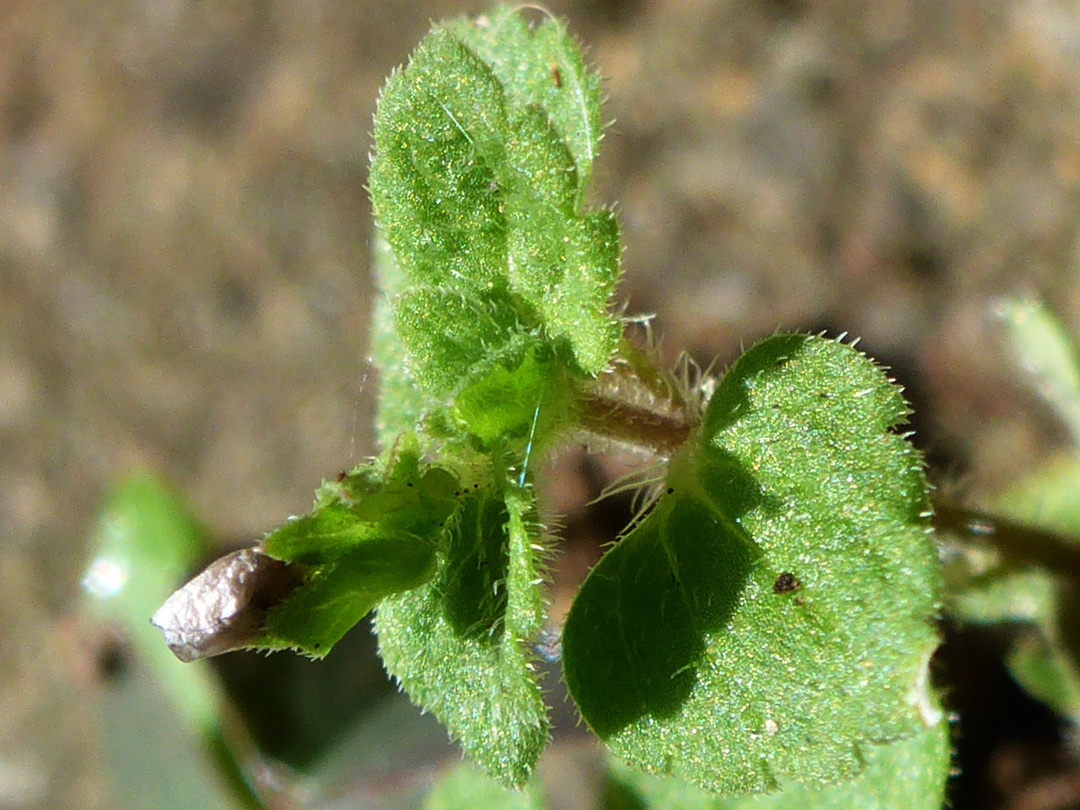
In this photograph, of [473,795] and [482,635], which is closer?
[482,635]

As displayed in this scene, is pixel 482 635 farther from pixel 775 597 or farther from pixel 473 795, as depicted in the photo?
pixel 473 795

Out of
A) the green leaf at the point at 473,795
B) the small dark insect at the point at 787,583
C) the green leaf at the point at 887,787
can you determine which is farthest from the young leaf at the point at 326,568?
the green leaf at the point at 473,795

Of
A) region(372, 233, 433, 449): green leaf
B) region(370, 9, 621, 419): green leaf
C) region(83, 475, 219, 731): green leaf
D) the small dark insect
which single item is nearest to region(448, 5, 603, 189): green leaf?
region(370, 9, 621, 419): green leaf

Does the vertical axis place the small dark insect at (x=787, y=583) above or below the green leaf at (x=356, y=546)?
below

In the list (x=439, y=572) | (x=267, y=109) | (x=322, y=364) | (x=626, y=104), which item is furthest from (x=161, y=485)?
(x=439, y=572)

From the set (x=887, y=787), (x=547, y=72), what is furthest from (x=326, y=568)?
(x=887, y=787)

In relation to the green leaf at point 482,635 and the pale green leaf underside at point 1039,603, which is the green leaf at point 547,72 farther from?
the pale green leaf underside at point 1039,603
